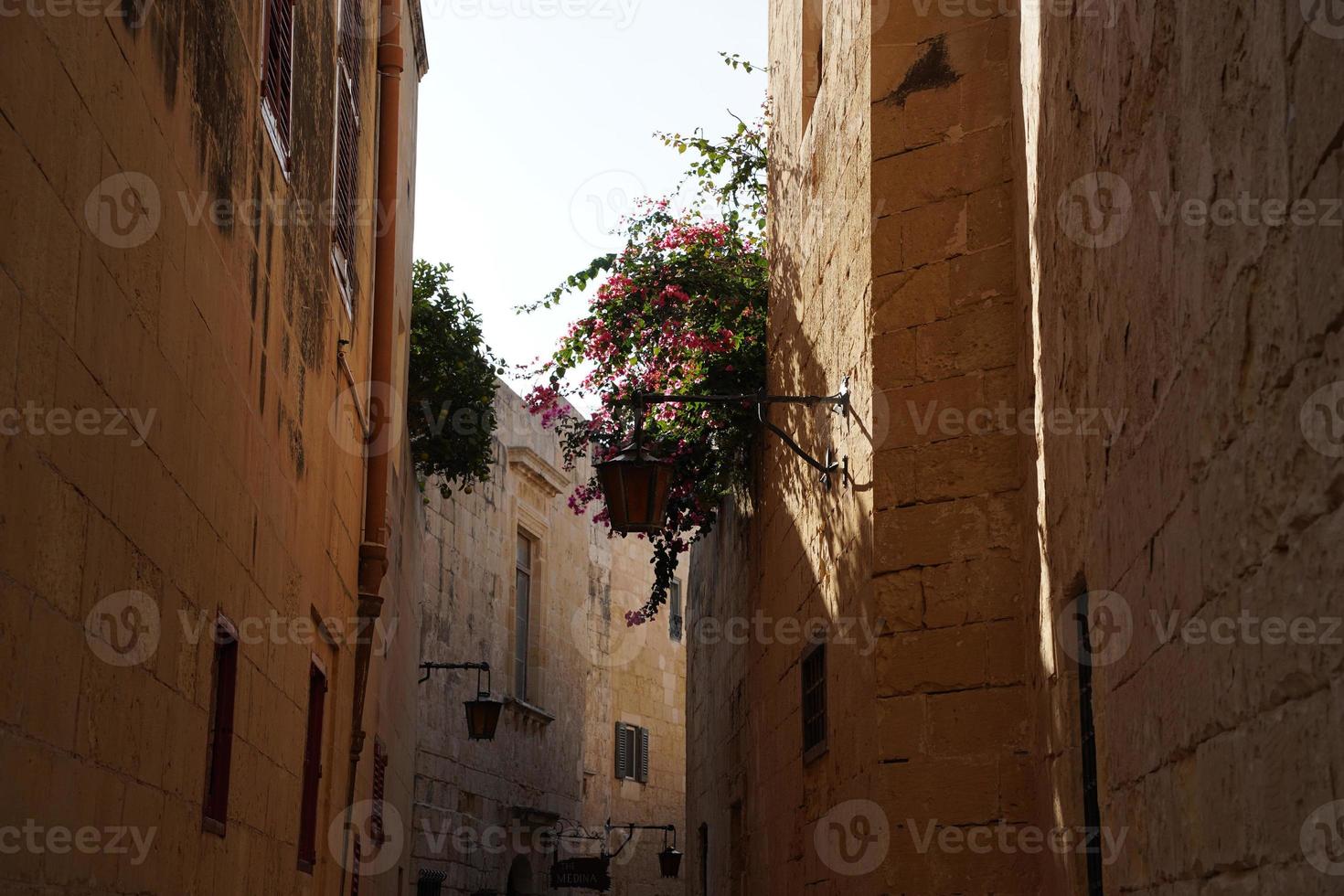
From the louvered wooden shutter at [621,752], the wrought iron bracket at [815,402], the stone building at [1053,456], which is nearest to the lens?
the stone building at [1053,456]

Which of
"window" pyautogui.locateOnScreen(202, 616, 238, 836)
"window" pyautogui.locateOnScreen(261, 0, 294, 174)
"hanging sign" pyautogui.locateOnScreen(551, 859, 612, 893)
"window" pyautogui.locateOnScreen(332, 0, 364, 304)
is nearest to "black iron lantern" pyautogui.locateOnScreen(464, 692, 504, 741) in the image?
"hanging sign" pyautogui.locateOnScreen(551, 859, 612, 893)

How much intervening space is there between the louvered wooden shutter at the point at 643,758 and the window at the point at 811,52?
18419mm

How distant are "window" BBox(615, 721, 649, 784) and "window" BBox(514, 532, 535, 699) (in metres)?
4.55

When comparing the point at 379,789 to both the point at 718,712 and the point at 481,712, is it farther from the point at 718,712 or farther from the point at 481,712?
the point at 481,712

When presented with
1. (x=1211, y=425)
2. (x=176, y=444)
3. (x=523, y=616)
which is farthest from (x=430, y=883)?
(x=1211, y=425)

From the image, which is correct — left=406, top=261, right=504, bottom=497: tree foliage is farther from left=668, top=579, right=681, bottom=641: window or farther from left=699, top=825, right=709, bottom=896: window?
left=668, top=579, right=681, bottom=641: window

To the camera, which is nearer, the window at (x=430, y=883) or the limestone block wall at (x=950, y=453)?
the limestone block wall at (x=950, y=453)

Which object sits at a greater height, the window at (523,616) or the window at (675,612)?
the window at (675,612)

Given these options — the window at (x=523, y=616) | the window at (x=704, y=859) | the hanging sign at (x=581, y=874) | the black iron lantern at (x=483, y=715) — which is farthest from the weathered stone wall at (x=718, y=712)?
Answer: the hanging sign at (x=581, y=874)

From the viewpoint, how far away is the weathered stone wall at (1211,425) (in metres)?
2.33

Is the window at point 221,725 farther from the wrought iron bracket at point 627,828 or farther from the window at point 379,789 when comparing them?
the wrought iron bracket at point 627,828

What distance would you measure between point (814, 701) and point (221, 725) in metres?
3.37

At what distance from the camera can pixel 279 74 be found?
19.8 ft

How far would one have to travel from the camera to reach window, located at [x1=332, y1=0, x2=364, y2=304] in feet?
26.7
